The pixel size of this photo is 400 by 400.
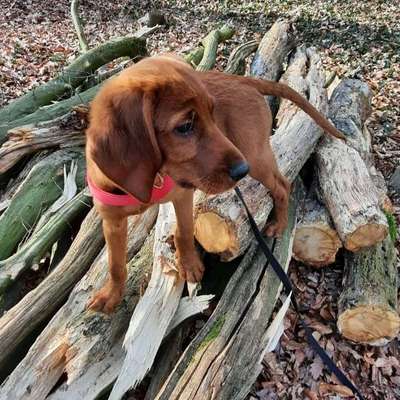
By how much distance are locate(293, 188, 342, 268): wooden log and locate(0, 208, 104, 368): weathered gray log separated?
176 cm

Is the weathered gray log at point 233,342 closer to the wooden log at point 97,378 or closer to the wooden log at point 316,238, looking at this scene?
the wooden log at point 97,378

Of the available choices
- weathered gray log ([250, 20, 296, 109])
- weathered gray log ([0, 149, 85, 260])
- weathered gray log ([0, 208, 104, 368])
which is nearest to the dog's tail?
weathered gray log ([0, 208, 104, 368])

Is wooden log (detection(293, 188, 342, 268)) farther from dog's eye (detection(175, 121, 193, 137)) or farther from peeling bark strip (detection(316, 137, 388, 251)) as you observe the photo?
dog's eye (detection(175, 121, 193, 137))

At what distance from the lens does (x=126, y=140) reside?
2.52 meters

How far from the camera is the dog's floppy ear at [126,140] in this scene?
2510 mm

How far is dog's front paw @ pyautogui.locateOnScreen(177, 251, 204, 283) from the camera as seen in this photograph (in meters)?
3.77

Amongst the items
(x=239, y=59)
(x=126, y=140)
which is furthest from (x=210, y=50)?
(x=126, y=140)

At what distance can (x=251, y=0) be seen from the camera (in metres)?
12.0

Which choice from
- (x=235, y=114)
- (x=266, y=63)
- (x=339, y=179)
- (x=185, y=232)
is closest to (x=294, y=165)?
(x=339, y=179)

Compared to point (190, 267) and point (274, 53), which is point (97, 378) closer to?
point (190, 267)

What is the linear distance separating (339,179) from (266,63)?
260 centimetres

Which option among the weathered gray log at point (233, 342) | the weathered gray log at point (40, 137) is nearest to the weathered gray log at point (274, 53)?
the weathered gray log at point (40, 137)

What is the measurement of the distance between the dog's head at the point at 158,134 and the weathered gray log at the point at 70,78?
138 inches

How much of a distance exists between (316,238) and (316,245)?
0.08 metres
